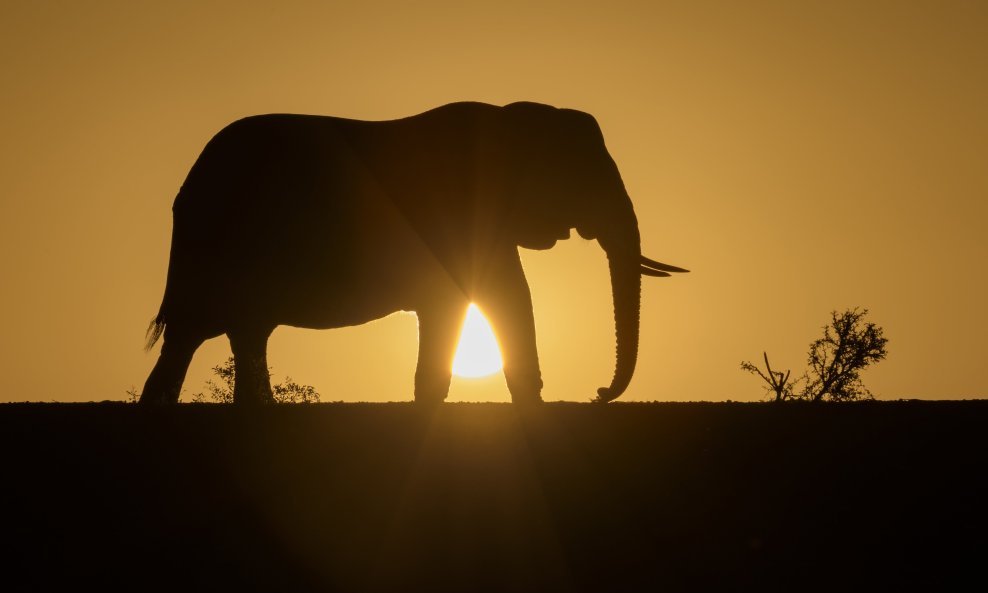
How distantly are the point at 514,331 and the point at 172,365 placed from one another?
4.34 m

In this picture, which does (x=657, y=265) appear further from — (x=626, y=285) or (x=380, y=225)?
(x=380, y=225)

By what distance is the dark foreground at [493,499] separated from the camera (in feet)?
35.3

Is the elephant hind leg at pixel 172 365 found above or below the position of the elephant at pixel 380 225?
below

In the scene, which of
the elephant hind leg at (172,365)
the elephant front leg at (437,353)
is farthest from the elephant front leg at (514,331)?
the elephant hind leg at (172,365)

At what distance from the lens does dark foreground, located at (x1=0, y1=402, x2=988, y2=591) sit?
35.3 feet

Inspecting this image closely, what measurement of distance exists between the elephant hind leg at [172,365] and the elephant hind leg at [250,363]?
462mm

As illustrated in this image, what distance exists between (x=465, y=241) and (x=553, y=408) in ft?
10.2

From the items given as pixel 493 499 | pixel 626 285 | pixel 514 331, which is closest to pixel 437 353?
pixel 514 331

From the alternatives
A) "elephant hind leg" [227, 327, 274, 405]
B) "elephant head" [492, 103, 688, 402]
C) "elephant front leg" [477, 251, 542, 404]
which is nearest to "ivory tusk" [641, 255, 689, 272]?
"elephant head" [492, 103, 688, 402]

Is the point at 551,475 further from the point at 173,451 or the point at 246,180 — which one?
the point at 246,180

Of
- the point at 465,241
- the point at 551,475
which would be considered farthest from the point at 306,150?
the point at 551,475

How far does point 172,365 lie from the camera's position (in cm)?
1839

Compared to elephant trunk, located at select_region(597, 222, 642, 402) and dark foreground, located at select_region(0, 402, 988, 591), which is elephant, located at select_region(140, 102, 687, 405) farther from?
dark foreground, located at select_region(0, 402, 988, 591)

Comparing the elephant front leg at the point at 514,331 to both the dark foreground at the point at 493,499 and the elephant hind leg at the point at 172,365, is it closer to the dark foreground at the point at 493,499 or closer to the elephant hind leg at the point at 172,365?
the dark foreground at the point at 493,499
